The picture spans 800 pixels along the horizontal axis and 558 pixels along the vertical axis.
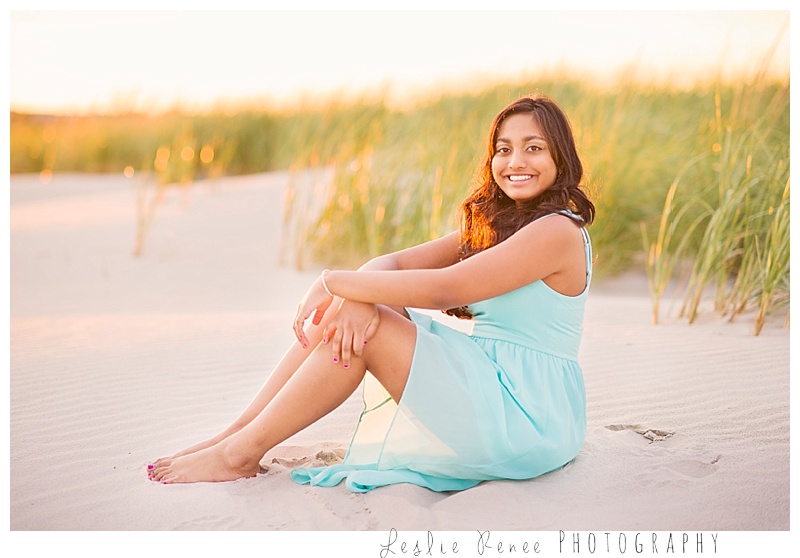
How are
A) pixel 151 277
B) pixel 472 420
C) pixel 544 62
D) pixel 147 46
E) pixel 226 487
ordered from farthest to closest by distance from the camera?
pixel 147 46
pixel 544 62
pixel 151 277
pixel 226 487
pixel 472 420

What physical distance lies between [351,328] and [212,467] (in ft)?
2.18

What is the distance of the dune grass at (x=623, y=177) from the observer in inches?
192

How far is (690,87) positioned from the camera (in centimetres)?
910

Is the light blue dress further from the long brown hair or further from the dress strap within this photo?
the long brown hair

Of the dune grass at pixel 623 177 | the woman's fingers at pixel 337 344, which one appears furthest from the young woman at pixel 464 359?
the dune grass at pixel 623 177

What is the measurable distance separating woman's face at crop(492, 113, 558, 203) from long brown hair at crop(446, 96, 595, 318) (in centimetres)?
2

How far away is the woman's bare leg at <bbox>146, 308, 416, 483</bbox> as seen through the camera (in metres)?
2.54

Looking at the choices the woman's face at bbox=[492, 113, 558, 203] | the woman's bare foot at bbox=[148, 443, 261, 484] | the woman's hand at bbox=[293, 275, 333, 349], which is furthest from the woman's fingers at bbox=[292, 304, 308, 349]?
the woman's face at bbox=[492, 113, 558, 203]

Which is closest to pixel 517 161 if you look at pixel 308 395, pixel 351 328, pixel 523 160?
pixel 523 160

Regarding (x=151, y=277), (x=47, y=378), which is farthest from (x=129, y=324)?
(x=151, y=277)

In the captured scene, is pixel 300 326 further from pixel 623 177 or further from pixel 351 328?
pixel 623 177

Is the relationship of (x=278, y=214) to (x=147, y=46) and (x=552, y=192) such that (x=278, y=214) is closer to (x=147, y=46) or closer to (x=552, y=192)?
(x=147, y=46)

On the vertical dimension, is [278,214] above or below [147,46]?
below

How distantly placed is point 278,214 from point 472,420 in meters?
7.09
